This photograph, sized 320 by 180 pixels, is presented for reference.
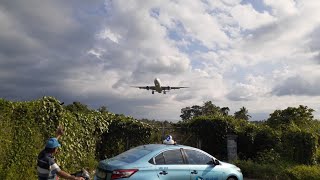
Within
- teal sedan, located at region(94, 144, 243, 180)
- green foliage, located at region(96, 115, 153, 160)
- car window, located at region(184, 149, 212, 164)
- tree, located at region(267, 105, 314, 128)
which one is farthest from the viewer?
tree, located at region(267, 105, 314, 128)

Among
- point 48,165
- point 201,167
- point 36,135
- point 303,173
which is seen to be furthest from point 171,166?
point 303,173

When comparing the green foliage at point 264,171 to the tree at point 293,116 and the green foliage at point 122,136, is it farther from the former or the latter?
the tree at point 293,116


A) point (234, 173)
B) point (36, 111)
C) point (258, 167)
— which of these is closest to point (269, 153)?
point (258, 167)

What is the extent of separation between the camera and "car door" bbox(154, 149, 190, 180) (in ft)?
32.4

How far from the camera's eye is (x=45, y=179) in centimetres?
750

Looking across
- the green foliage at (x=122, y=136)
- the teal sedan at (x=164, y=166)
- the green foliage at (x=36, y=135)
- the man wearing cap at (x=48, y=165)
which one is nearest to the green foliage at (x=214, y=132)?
the green foliage at (x=122, y=136)

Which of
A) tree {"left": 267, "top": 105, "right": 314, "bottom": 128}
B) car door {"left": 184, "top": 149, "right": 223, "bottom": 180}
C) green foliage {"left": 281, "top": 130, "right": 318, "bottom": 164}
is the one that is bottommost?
car door {"left": 184, "top": 149, "right": 223, "bottom": 180}

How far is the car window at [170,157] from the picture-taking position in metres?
10.0

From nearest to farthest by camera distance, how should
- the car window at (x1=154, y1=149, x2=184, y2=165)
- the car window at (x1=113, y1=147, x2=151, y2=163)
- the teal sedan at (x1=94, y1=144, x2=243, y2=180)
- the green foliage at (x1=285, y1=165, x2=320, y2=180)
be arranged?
the teal sedan at (x1=94, y1=144, x2=243, y2=180)
the car window at (x1=113, y1=147, x2=151, y2=163)
the car window at (x1=154, y1=149, x2=184, y2=165)
the green foliage at (x1=285, y1=165, x2=320, y2=180)

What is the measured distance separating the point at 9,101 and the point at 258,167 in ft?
A: 33.4

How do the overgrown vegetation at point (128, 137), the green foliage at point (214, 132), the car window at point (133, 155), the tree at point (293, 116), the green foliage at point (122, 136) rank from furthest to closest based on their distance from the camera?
the tree at point (293, 116), the green foliage at point (214, 132), the green foliage at point (122, 136), the overgrown vegetation at point (128, 137), the car window at point (133, 155)

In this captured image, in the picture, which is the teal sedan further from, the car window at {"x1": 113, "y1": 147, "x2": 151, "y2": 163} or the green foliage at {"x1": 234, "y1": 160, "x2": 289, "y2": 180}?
the green foliage at {"x1": 234, "y1": 160, "x2": 289, "y2": 180}

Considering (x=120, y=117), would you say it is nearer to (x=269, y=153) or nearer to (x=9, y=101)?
(x=269, y=153)

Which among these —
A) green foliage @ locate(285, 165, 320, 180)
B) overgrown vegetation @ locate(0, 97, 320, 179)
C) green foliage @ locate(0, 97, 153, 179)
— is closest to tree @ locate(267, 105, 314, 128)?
overgrown vegetation @ locate(0, 97, 320, 179)
